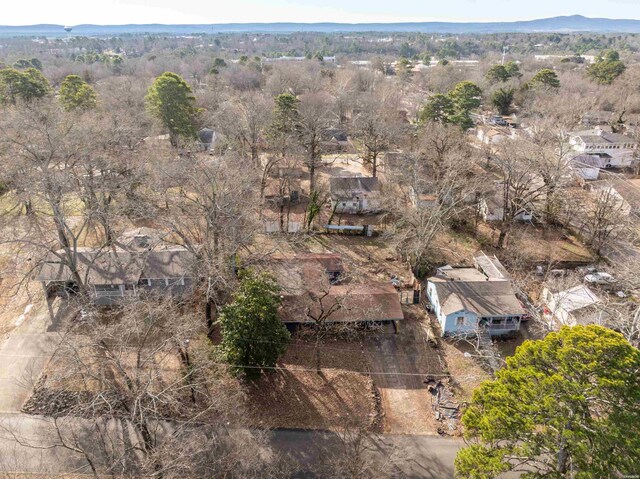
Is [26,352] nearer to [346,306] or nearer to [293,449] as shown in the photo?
[293,449]

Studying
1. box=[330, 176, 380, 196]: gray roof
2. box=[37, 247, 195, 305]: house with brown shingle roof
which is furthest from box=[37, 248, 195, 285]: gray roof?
box=[330, 176, 380, 196]: gray roof

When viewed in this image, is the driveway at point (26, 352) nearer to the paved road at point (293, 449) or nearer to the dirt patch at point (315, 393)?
the paved road at point (293, 449)

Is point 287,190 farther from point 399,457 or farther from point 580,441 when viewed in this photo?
point 580,441

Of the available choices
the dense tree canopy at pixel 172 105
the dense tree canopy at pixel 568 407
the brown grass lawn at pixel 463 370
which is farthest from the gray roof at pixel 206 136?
the dense tree canopy at pixel 568 407

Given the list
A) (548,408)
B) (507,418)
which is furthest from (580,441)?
(507,418)

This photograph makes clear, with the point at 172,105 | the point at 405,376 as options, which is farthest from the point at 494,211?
the point at 172,105
